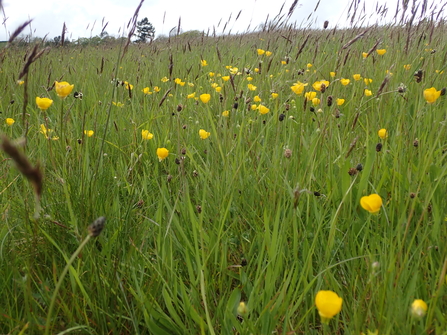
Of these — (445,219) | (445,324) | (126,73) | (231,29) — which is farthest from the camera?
(126,73)

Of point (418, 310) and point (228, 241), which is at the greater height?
point (418, 310)

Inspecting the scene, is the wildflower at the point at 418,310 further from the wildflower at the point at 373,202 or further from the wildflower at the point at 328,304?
the wildflower at the point at 373,202

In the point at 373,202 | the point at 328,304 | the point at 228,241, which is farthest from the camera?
the point at 228,241

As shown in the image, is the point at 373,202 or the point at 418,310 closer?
the point at 418,310

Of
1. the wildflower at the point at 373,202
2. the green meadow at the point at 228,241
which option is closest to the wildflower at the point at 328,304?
the green meadow at the point at 228,241

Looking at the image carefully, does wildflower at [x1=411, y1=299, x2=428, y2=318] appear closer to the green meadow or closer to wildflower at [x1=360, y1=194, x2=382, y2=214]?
the green meadow

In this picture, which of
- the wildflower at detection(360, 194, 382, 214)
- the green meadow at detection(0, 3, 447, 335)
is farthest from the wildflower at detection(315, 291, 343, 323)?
the wildflower at detection(360, 194, 382, 214)

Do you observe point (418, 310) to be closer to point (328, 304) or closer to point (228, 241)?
point (328, 304)

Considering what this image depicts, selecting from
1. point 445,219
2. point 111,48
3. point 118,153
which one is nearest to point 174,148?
point 118,153

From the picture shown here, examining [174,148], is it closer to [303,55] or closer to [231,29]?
[231,29]

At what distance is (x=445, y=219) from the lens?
1.04 metres

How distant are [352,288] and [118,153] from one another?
4.68 ft

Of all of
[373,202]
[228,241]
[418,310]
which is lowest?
[228,241]

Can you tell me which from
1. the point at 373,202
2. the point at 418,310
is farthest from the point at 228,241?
the point at 418,310
